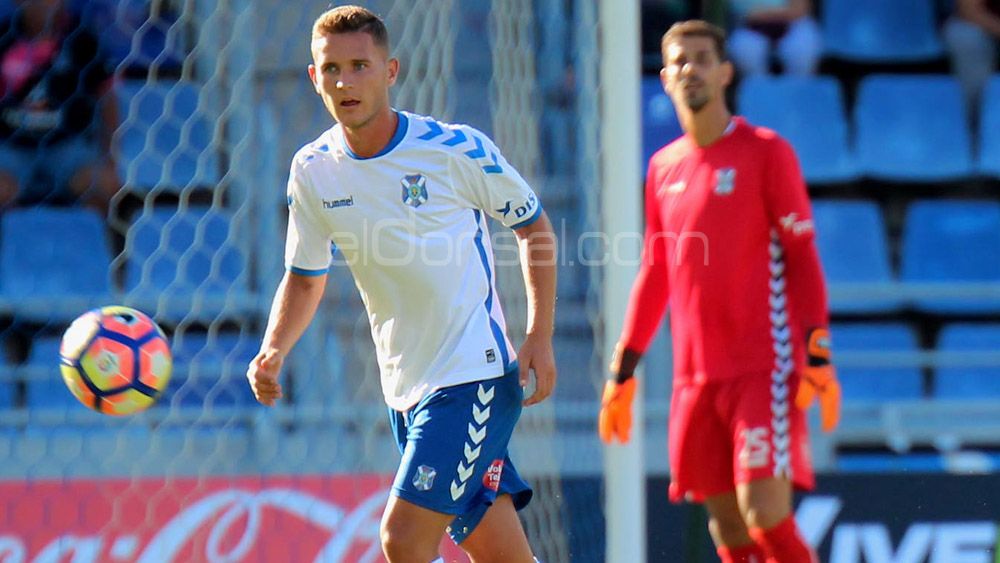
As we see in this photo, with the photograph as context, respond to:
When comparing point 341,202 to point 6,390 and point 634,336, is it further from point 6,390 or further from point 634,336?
point 6,390

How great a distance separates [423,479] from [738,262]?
1.62 m

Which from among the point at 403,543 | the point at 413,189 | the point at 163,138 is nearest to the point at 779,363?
the point at 413,189

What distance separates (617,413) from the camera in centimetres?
491

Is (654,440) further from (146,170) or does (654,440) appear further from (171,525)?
(146,170)

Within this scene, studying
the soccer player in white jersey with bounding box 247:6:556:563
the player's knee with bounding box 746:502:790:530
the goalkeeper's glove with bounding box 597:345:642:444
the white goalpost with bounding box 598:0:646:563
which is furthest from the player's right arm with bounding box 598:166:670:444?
the soccer player in white jersey with bounding box 247:6:556:563

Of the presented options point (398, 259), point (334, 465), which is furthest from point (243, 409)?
point (398, 259)

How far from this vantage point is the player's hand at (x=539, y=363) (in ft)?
11.6

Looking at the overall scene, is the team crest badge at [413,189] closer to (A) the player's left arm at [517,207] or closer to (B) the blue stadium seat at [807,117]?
(A) the player's left arm at [517,207]

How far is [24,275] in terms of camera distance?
20.2 ft

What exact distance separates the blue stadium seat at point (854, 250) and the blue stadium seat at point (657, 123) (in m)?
0.92

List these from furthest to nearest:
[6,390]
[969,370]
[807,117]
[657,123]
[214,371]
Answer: [807,117]
[969,370]
[657,123]
[6,390]
[214,371]

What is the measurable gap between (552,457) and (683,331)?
890 mm

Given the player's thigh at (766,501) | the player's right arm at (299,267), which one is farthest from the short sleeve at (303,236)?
the player's thigh at (766,501)

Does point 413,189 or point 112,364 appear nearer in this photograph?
point 413,189
